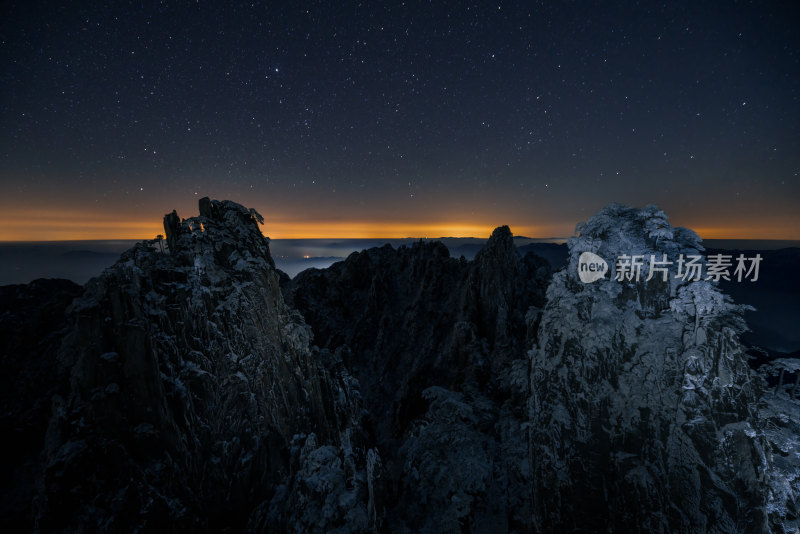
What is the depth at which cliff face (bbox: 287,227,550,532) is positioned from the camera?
2191cm

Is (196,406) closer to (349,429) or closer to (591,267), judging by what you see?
(349,429)

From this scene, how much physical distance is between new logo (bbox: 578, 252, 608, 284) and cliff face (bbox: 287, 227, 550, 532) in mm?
5990

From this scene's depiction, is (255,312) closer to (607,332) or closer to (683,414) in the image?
(607,332)

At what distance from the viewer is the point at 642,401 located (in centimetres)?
1532

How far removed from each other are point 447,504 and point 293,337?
17.3 m

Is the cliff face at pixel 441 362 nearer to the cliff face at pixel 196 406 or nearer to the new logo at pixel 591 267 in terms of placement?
the new logo at pixel 591 267

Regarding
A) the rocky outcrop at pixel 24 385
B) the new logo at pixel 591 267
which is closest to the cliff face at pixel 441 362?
the new logo at pixel 591 267

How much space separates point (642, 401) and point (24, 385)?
7730 cm

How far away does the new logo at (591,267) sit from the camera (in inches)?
671

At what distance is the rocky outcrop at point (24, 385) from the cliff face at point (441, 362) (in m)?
37.7

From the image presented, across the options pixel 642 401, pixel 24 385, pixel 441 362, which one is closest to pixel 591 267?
pixel 642 401

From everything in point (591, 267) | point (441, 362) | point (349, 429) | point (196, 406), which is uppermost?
point (591, 267)

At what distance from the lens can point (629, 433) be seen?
50.7 feet

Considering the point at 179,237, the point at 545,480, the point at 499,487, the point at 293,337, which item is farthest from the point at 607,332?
the point at 179,237
